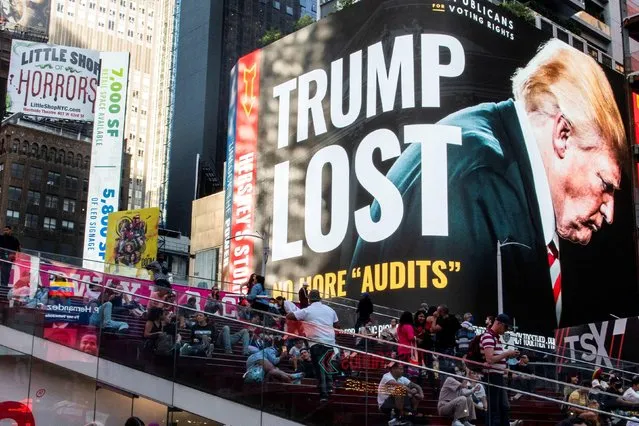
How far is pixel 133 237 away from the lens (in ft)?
191

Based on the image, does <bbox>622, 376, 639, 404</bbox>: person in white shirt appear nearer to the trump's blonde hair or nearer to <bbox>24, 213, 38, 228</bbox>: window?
the trump's blonde hair

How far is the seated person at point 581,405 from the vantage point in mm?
13453

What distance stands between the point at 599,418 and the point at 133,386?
8.09m

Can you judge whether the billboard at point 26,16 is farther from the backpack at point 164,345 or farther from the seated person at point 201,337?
the seated person at point 201,337

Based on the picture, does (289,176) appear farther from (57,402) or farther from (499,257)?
(57,402)

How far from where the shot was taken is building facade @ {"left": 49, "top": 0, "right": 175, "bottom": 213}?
Result: 13612 centimetres

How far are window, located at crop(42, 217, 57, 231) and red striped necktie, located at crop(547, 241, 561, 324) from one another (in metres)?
69.8

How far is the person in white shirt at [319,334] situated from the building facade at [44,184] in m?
91.6

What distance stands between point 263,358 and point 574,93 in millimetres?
42907

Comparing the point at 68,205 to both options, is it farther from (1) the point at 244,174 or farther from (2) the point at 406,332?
(2) the point at 406,332

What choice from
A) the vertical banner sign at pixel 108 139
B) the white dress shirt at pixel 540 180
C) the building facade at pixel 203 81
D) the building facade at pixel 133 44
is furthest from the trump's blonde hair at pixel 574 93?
the building facade at pixel 133 44

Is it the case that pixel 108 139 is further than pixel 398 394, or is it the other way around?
pixel 108 139

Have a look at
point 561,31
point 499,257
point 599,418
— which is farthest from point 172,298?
point 561,31

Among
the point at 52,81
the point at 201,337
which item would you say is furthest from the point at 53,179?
the point at 201,337
